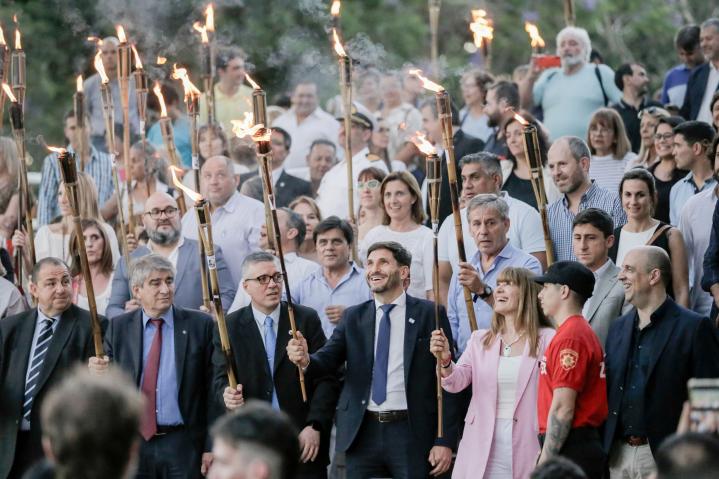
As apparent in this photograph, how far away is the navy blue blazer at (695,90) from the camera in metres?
13.7

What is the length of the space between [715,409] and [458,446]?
3486 mm

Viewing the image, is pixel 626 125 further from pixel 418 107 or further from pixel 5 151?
pixel 5 151

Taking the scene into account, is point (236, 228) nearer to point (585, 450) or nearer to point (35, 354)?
point (35, 354)

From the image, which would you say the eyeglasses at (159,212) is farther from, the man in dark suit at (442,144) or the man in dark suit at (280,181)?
the man in dark suit at (442,144)

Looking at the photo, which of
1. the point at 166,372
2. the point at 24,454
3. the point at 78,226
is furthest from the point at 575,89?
the point at 24,454

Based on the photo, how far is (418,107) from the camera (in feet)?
53.5

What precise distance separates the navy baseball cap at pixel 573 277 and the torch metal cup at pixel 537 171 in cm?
82

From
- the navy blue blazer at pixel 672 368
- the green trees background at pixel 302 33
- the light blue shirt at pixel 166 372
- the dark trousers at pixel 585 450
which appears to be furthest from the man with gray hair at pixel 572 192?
the green trees background at pixel 302 33

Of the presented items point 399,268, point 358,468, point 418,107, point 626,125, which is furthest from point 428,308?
point 418,107

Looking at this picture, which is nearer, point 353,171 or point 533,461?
point 533,461

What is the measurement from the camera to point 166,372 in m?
10.1

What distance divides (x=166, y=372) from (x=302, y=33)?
11743 mm

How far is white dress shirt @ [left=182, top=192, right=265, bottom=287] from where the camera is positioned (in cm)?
1193

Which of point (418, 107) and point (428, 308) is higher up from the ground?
point (418, 107)
